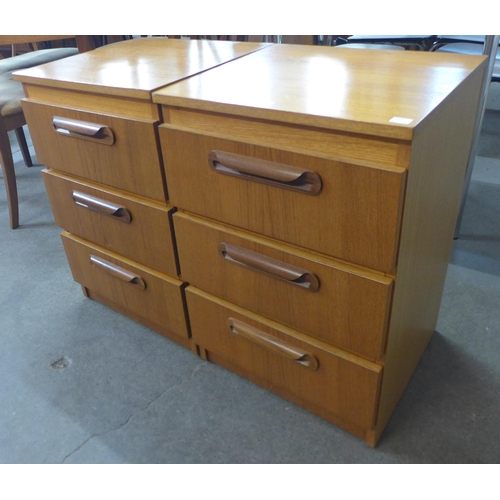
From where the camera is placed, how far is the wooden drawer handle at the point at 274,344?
834mm

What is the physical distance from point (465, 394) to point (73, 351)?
91cm

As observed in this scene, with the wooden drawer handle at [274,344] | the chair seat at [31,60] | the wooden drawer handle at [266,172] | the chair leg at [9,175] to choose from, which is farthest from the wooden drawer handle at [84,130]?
the chair seat at [31,60]

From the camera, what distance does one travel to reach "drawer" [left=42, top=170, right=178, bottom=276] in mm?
926

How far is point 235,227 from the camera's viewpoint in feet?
2.63

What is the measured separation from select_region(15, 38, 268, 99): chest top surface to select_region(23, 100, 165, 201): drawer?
0.17ft

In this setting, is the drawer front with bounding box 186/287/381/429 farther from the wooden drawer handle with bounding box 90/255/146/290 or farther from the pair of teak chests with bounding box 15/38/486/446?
the wooden drawer handle with bounding box 90/255/146/290

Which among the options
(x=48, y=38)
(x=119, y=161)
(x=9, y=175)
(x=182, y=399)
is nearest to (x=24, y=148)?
(x=9, y=175)

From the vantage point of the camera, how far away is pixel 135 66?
93cm

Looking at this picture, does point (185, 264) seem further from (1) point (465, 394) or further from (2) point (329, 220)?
(1) point (465, 394)

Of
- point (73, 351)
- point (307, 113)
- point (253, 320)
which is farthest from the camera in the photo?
point (73, 351)

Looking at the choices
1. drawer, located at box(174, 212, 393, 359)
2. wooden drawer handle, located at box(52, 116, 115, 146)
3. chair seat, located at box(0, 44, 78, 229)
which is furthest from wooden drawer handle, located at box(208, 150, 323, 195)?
chair seat, located at box(0, 44, 78, 229)

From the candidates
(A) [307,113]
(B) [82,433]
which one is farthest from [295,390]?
(A) [307,113]

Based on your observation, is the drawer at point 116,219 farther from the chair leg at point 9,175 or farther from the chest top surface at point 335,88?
the chair leg at point 9,175

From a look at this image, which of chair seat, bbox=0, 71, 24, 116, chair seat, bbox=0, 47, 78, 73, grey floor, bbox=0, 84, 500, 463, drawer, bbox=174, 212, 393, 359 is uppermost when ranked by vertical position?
chair seat, bbox=0, 47, 78, 73
